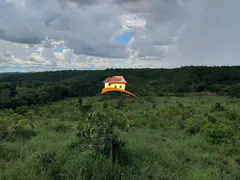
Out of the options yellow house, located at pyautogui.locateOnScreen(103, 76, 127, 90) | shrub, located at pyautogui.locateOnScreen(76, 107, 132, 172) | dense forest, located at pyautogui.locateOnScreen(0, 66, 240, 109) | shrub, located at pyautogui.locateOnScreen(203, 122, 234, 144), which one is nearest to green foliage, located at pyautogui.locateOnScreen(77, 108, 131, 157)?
shrub, located at pyautogui.locateOnScreen(76, 107, 132, 172)

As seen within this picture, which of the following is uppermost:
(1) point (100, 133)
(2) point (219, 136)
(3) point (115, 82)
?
(3) point (115, 82)

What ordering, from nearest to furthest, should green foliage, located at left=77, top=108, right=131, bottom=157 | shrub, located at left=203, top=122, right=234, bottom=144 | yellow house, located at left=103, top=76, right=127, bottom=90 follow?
green foliage, located at left=77, top=108, right=131, bottom=157, shrub, located at left=203, top=122, right=234, bottom=144, yellow house, located at left=103, top=76, right=127, bottom=90

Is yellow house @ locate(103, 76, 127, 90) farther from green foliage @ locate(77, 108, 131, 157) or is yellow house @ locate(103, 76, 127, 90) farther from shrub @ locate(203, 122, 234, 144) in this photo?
green foliage @ locate(77, 108, 131, 157)

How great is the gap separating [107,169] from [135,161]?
667 mm

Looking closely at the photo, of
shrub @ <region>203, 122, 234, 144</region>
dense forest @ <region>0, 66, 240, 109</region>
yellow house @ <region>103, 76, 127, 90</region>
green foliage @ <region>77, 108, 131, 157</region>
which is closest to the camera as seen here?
green foliage @ <region>77, 108, 131, 157</region>

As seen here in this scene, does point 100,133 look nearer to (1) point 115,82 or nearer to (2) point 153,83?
(1) point 115,82

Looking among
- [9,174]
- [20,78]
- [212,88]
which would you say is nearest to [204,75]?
[212,88]

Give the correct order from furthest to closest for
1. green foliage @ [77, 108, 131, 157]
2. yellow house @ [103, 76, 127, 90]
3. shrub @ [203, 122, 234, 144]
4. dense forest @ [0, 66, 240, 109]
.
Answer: dense forest @ [0, 66, 240, 109], yellow house @ [103, 76, 127, 90], shrub @ [203, 122, 234, 144], green foliage @ [77, 108, 131, 157]

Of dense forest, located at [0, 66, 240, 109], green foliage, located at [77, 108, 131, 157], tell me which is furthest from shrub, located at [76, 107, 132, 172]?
dense forest, located at [0, 66, 240, 109]

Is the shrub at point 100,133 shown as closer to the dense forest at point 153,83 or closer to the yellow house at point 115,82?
the yellow house at point 115,82

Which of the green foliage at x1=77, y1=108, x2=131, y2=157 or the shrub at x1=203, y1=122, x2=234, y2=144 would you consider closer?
the green foliage at x1=77, y1=108, x2=131, y2=157

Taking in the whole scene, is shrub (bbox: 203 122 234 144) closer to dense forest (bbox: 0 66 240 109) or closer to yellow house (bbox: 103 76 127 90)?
yellow house (bbox: 103 76 127 90)

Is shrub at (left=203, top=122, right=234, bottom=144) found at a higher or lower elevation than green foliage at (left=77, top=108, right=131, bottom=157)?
lower

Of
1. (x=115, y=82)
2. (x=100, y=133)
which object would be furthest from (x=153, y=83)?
(x=100, y=133)
